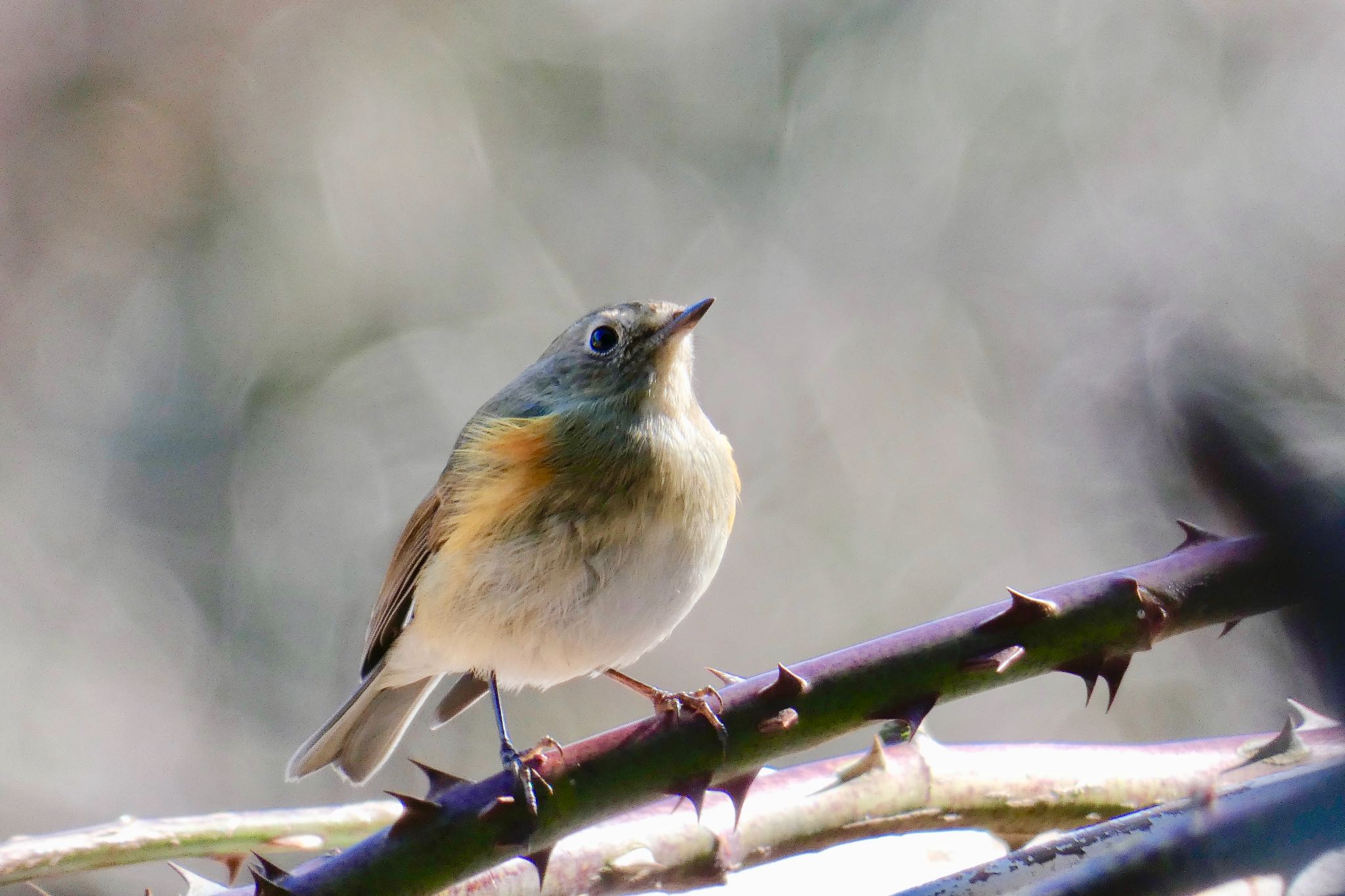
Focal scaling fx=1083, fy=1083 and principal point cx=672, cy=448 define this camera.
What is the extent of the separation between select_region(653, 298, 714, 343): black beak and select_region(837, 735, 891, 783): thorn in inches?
42.7

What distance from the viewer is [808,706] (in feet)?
3.65

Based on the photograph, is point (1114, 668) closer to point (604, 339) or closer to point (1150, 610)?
point (1150, 610)

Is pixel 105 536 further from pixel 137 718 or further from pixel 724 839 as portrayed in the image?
pixel 724 839

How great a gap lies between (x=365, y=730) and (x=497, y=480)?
0.89m

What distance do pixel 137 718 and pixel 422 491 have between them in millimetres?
1576

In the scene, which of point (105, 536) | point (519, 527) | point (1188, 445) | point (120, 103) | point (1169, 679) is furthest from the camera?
point (120, 103)

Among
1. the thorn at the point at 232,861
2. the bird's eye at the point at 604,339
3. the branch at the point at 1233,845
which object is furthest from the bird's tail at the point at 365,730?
the branch at the point at 1233,845

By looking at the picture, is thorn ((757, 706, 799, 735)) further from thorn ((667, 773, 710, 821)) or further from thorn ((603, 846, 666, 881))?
thorn ((603, 846, 666, 881))

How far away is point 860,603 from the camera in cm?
475

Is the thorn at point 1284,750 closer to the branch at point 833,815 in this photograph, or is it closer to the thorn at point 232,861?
the branch at point 833,815

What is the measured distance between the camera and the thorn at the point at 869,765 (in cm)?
152

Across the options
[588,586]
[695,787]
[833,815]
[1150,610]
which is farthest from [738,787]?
[588,586]

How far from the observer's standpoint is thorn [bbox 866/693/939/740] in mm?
1081

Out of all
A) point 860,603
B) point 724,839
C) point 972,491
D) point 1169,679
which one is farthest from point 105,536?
point 1169,679
